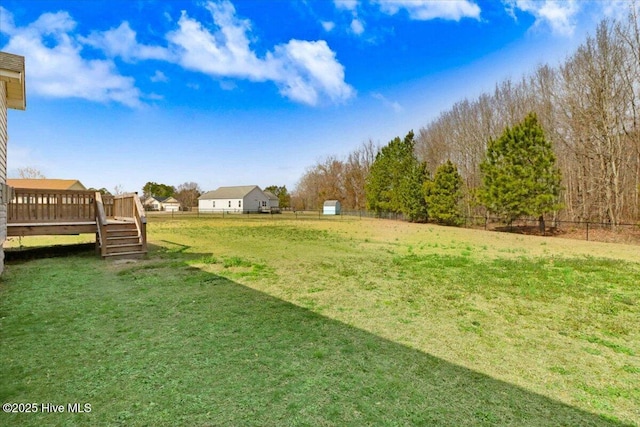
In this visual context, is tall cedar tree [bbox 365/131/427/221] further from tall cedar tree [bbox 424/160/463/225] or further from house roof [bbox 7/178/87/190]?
house roof [bbox 7/178/87/190]

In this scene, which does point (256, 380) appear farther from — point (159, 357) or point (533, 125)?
point (533, 125)

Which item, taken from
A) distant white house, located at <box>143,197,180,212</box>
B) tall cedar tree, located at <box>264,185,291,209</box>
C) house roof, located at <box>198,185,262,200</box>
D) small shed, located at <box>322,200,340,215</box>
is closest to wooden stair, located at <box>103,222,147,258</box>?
small shed, located at <box>322,200,340,215</box>

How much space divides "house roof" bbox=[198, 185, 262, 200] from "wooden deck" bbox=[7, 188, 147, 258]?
4034 centimetres

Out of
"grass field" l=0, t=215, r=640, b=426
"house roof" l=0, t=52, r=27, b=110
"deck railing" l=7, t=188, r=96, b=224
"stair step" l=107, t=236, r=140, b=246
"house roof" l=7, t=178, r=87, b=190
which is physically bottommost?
"grass field" l=0, t=215, r=640, b=426

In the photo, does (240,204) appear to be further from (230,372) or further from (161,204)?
(230,372)

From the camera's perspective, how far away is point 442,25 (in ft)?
58.0

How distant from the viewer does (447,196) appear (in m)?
24.6

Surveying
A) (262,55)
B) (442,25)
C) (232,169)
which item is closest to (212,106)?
(262,55)

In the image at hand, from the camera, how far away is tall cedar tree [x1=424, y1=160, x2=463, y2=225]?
80.1 feet

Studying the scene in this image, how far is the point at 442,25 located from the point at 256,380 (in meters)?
21.0

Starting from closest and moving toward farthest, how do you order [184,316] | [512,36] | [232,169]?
[184,316]
[512,36]
[232,169]

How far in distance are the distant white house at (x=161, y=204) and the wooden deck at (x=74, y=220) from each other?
59.0 metres

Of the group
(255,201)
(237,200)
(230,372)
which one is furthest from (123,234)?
(255,201)

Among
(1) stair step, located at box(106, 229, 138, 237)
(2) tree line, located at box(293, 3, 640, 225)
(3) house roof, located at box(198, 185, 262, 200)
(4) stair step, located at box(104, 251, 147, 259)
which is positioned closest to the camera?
(4) stair step, located at box(104, 251, 147, 259)
